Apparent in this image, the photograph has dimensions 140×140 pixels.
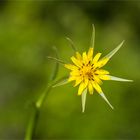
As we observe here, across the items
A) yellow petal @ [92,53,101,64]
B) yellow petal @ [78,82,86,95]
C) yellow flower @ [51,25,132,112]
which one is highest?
yellow petal @ [92,53,101,64]

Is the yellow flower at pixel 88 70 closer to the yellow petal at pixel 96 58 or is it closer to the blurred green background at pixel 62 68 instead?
the yellow petal at pixel 96 58

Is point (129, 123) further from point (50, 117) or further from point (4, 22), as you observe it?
point (4, 22)

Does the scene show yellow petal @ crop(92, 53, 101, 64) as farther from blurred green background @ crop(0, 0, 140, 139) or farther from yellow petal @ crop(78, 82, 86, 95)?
blurred green background @ crop(0, 0, 140, 139)

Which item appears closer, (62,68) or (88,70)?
(88,70)

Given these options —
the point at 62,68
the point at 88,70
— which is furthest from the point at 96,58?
the point at 62,68

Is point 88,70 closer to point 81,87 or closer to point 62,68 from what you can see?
point 81,87

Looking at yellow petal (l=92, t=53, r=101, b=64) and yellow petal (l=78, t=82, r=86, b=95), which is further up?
yellow petal (l=92, t=53, r=101, b=64)

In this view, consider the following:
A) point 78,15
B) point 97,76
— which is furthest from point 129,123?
point 97,76

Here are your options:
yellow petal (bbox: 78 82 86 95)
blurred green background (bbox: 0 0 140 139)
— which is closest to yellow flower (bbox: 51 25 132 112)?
yellow petal (bbox: 78 82 86 95)
